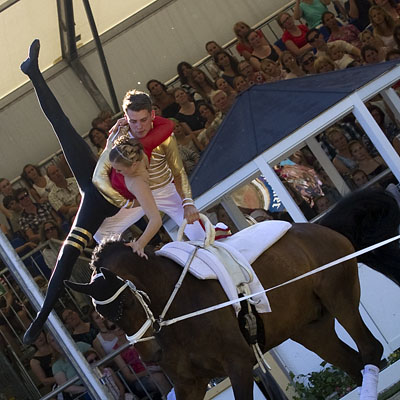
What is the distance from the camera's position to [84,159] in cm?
594

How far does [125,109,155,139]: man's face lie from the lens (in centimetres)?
523

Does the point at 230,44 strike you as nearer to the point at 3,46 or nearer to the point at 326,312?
the point at 3,46

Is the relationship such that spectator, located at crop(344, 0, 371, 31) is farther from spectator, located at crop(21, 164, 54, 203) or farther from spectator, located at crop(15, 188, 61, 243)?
spectator, located at crop(15, 188, 61, 243)

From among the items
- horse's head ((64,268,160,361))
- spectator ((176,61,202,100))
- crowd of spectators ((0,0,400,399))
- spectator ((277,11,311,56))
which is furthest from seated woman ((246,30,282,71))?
horse's head ((64,268,160,361))

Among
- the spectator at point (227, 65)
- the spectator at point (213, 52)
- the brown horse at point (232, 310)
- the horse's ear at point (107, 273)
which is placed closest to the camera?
the horse's ear at point (107, 273)

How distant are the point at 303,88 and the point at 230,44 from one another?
3.12m

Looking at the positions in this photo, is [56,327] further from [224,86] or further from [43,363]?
[224,86]

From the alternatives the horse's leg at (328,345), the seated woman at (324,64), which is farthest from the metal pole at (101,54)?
the horse's leg at (328,345)

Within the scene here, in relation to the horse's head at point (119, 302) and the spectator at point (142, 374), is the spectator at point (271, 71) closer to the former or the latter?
the spectator at point (142, 374)

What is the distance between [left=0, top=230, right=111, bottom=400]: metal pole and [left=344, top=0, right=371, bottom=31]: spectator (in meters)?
5.63

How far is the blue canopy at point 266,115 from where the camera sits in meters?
7.39

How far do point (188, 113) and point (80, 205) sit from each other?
3772mm

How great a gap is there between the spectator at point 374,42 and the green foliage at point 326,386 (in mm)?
3649

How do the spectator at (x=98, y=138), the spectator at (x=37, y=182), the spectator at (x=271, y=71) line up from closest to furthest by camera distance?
the spectator at (x=37, y=182)
the spectator at (x=98, y=138)
the spectator at (x=271, y=71)
